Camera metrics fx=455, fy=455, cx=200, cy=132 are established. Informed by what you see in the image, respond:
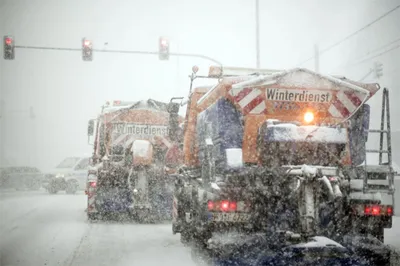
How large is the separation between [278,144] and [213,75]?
2.82m

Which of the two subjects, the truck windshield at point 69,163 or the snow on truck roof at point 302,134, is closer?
the snow on truck roof at point 302,134

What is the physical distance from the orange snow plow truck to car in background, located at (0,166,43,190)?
14121 millimetres

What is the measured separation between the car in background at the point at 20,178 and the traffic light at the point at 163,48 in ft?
35.9

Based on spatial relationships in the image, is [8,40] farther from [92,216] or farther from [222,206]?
[222,206]

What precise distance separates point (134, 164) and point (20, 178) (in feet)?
53.4

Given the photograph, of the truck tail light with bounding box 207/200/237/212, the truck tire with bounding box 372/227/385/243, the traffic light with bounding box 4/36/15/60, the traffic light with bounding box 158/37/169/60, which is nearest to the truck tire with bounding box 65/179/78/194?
the traffic light with bounding box 4/36/15/60

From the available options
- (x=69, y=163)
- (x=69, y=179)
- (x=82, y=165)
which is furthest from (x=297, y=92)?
(x=69, y=163)

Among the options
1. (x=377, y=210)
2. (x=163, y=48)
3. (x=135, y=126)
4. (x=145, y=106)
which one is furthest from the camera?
(x=163, y=48)

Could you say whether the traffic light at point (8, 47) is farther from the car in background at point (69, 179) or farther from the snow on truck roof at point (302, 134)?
the snow on truck roof at point (302, 134)

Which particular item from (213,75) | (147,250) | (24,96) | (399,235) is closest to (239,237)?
(147,250)

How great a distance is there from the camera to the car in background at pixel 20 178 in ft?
80.7

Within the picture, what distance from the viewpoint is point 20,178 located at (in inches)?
974

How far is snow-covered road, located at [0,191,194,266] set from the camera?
6.63 m

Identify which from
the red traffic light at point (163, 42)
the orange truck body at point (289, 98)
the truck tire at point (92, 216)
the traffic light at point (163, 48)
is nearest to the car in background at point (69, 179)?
the traffic light at point (163, 48)
